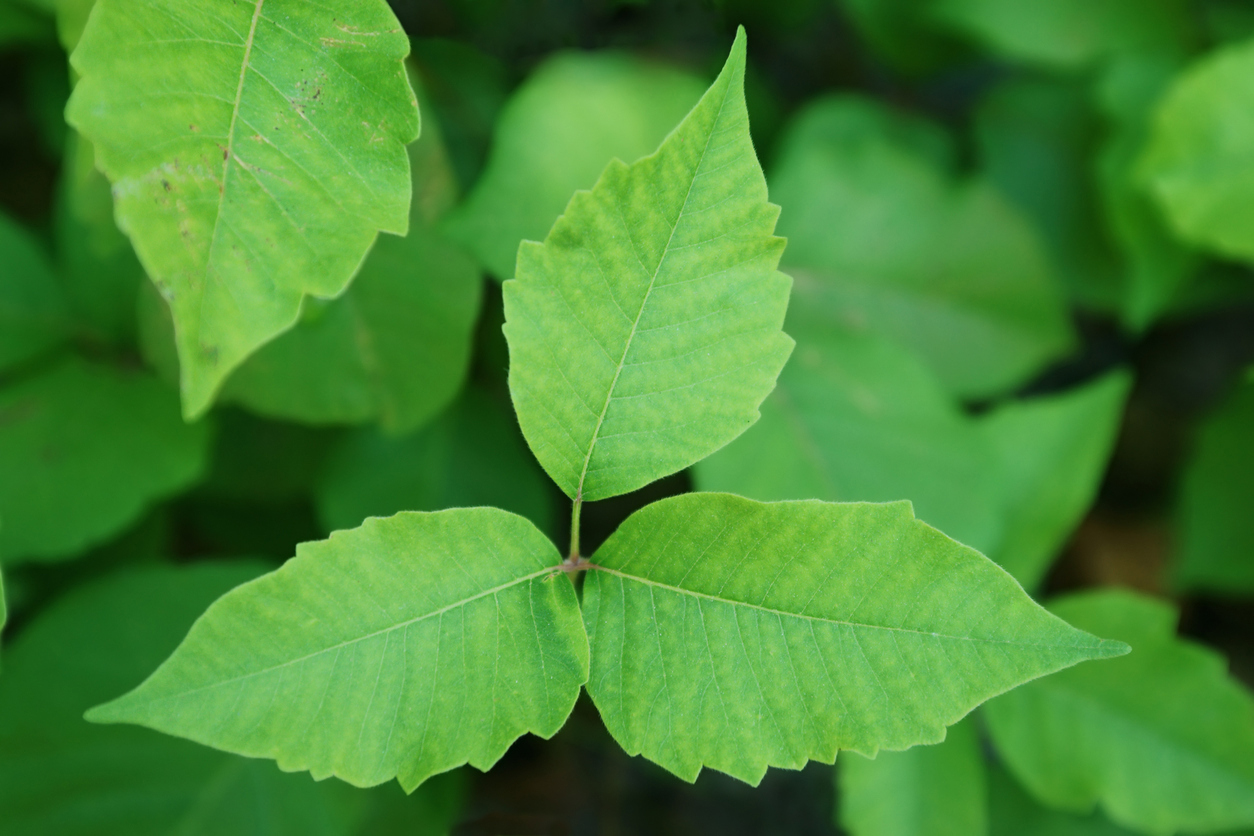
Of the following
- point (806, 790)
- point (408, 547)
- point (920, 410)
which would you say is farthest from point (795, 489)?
point (806, 790)

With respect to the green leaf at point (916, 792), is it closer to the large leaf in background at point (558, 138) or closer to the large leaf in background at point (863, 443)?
the large leaf in background at point (863, 443)

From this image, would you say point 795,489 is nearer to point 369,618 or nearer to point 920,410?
point 920,410

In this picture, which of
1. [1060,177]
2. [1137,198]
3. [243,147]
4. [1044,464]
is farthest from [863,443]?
[243,147]

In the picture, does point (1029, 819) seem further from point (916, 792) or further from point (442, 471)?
point (442, 471)

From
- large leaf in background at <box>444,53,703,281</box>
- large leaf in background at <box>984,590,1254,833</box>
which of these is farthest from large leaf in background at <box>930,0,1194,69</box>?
large leaf in background at <box>984,590,1254,833</box>

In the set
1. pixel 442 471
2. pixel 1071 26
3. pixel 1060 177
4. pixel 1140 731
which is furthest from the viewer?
pixel 1060 177

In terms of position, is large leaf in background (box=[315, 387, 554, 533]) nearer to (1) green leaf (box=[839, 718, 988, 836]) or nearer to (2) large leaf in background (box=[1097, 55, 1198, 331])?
(1) green leaf (box=[839, 718, 988, 836])
